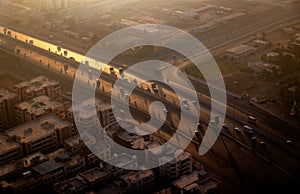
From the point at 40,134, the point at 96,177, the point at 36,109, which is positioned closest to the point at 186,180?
the point at 96,177

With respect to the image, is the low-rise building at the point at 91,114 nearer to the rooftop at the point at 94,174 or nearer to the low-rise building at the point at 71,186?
the rooftop at the point at 94,174

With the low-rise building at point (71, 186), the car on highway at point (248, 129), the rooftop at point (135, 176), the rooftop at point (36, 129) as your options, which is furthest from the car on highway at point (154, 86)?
the low-rise building at point (71, 186)

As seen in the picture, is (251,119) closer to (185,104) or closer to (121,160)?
(185,104)

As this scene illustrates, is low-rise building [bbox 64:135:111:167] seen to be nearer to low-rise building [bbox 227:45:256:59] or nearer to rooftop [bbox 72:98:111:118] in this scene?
rooftop [bbox 72:98:111:118]

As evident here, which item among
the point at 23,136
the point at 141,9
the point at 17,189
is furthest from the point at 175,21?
the point at 17,189

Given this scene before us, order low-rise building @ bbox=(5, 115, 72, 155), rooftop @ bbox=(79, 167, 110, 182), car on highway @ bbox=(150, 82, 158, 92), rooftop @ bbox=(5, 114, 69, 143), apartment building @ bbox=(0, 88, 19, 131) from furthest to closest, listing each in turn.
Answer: car on highway @ bbox=(150, 82, 158, 92)
apartment building @ bbox=(0, 88, 19, 131)
rooftop @ bbox=(5, 114, 69, 143)
low-rise building @ bbox=(5, 115, 72, 155)
rooftop @ bbox=(79, 167, 110, 182)

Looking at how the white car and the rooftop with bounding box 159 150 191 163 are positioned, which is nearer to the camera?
the rooftop with bounding box 159 150 191 163

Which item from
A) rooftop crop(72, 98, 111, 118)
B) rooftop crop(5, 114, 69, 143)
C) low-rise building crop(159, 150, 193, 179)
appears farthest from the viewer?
rooftop crop(72, 98, 111, 118)

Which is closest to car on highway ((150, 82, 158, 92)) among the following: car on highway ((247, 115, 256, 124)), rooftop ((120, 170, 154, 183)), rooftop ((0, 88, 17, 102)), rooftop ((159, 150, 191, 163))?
car on highway ((247, 115, 256, 124))

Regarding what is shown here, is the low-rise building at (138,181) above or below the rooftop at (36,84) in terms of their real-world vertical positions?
below
